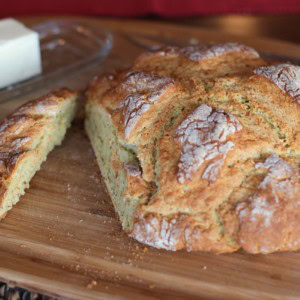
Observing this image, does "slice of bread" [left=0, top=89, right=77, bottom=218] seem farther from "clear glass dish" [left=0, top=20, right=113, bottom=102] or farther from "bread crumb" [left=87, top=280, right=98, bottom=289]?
"bread crumb" [left=87, top=280, right=98, bottom=289]

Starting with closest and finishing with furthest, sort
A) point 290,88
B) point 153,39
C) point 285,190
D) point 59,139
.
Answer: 1. point 285,190
2. point 290,88
3. point 59,139
4. point 153,39

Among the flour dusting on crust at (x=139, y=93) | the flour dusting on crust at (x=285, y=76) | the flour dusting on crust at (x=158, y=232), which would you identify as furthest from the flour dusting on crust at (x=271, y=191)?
the flour dusting on crust at (x=139, y=93)

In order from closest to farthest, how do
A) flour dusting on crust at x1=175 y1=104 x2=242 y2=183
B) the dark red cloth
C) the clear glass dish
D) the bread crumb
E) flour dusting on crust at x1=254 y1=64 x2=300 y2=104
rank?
the bread crumb
flour dusting on crust at x1=175 y1=104 x2=242 y2=183
flour dusting on crust at x1=254 y1=64 x2=300 y2=104
the clear glass dish
the dark red cloth

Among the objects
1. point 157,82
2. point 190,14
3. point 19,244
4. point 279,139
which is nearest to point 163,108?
point 157,82

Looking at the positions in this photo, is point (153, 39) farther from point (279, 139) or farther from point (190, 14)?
point (279, 139)

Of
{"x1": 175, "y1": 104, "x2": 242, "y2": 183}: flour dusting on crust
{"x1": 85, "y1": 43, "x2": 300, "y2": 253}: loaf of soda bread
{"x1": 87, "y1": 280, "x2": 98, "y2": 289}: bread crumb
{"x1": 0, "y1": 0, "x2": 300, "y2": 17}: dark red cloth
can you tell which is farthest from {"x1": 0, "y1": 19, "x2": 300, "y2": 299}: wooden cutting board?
{"x1": 0, "y1": 0, "x2": 300, "y2": 17}: dark red cloth

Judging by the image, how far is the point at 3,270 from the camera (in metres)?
2.51

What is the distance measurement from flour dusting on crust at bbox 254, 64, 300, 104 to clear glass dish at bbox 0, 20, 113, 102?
5.74 ft

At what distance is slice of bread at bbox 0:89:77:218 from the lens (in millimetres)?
2924

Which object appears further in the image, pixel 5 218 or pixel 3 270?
pixel 5 218

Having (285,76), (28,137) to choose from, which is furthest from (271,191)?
(28,137)

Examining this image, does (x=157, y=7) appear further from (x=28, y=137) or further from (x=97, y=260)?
(x=97, y=260)

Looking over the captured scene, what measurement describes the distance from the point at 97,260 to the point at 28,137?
40.0 inches

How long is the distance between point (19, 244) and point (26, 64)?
182cm
